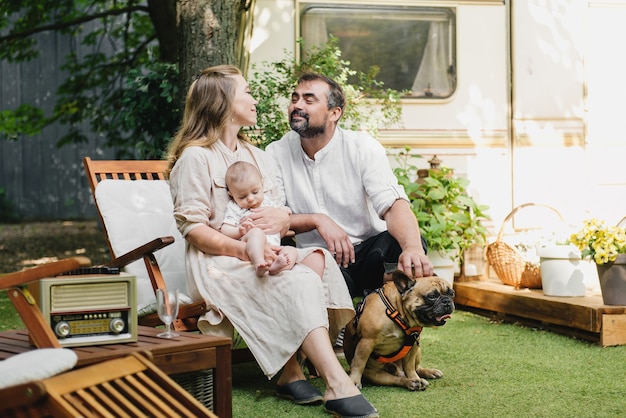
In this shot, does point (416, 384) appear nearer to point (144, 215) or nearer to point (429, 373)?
point (429, 373)

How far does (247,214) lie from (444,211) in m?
2.51

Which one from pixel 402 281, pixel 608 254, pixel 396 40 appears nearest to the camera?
pixel 402 281

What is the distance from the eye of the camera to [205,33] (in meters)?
4.76

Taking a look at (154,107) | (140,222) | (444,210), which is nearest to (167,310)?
(140,222)

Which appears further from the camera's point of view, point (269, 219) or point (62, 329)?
point (269, 219)

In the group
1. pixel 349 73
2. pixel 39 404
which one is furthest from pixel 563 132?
pixel 39 404

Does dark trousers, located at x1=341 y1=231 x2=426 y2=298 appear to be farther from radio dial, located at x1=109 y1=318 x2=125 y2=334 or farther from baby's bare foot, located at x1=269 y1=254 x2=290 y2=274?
radio dial, located at x1=109 y1=318 x2=125 y2=334

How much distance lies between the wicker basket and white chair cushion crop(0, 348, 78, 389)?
11.6 feet

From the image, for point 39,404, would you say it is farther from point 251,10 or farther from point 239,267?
point 251,10

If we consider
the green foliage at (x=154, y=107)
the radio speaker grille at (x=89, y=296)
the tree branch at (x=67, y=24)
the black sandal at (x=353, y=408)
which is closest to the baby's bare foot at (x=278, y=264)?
the black sandal at (x=353, y=408)

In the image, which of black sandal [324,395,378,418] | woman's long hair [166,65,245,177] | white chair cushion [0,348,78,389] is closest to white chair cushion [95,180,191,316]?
woman's long hair [166,65,245,177]

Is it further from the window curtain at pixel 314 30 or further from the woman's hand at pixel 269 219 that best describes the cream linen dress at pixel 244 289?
the window curtain at pixel 314 30

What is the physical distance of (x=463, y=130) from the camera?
19.5 ft

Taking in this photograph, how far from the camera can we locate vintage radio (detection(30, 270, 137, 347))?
2391mm
